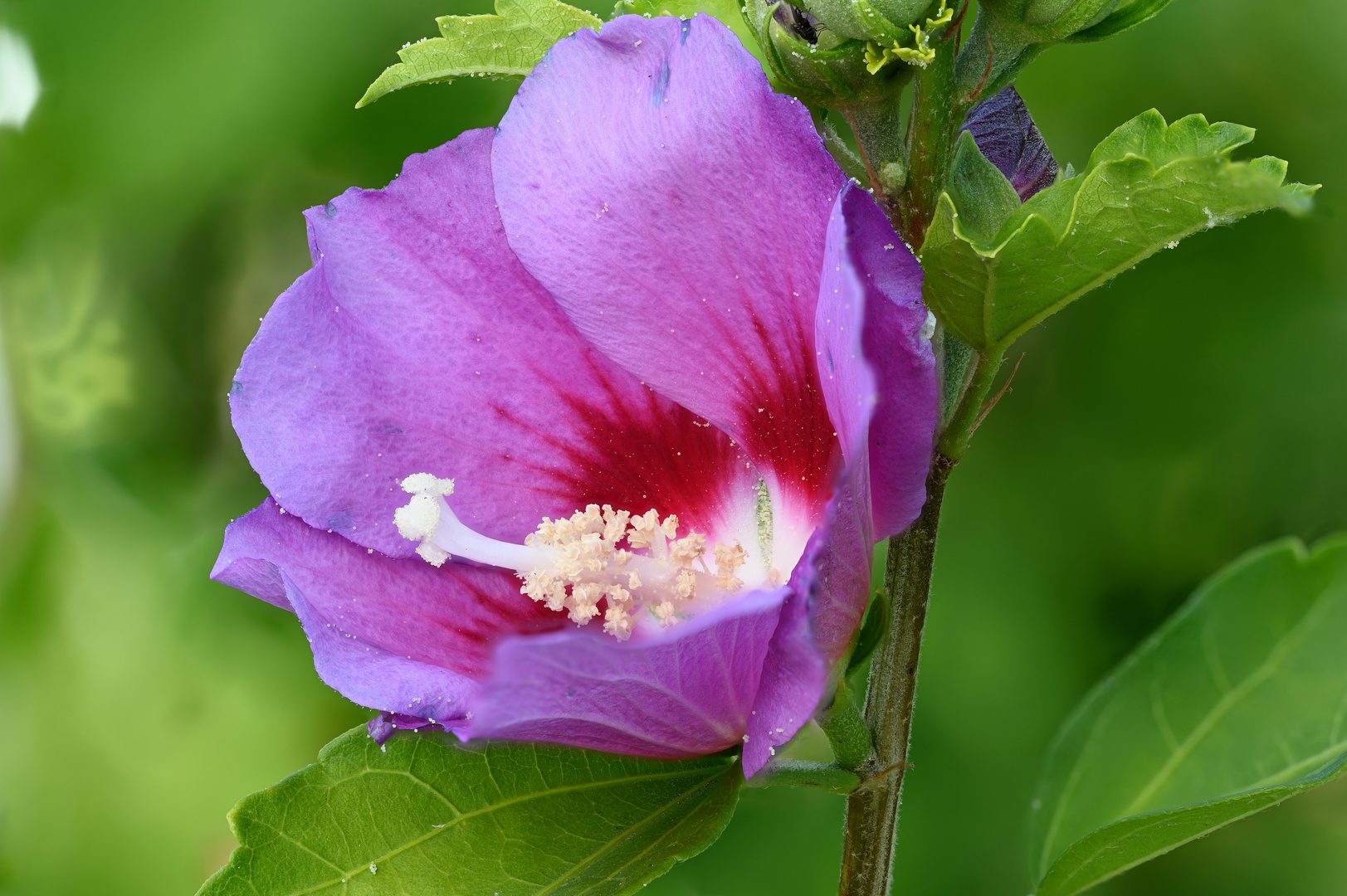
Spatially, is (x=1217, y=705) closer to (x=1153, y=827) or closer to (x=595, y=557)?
(x=1153, y=827)

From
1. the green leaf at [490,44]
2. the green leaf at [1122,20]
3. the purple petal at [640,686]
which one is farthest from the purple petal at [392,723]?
the green leaf at [1122,20]

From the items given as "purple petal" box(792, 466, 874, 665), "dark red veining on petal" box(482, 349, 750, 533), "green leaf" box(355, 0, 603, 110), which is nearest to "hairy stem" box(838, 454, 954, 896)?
"purple petal" box(792, 466, 874, 665)

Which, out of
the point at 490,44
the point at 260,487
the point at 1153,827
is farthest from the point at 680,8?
the point at 260,487

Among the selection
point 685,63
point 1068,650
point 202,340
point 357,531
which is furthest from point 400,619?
point 202,340

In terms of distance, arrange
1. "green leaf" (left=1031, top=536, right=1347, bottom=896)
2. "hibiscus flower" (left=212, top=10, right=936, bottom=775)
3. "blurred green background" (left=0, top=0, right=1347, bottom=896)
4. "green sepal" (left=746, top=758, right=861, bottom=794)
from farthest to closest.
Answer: "blurred green background" (left=0, top=0, right=1347, bottom=896) < "green leaf" (left=1031, top=536, right=1347, bottom=896) < "green sepal" (left=746, top=758, right=861, bottom=794) < "hibiscus flower" (left=212, top=10, right=936, bottom=775)

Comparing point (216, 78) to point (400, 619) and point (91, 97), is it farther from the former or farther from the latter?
point (400, 619)

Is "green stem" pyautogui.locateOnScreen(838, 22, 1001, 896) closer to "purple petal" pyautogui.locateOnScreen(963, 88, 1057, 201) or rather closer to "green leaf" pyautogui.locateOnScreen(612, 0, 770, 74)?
"purple petal" pyautogui.locateOnScreen(963, 88, 1057, 201)
